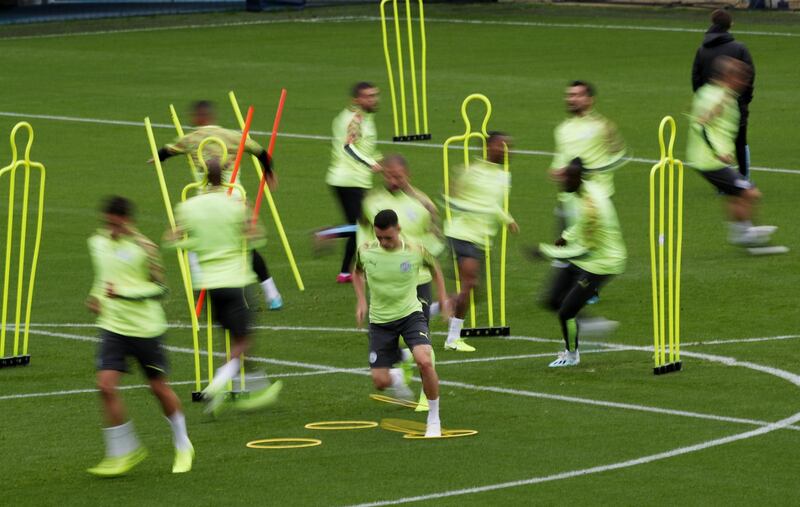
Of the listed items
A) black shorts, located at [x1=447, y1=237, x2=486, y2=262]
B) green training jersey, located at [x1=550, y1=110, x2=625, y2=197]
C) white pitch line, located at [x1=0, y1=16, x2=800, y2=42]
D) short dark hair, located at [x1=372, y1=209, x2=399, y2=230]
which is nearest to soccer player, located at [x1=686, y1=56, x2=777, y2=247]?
green training jersey, located at [x1=550, y1=110, x2=625, y2=197]

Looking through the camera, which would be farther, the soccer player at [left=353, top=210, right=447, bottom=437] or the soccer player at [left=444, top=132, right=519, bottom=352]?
the soccer player at [left=444, top=132, right=519, bottom=352]

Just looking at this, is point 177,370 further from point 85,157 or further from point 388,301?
point 85,157

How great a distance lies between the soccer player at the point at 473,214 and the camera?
55.7ft

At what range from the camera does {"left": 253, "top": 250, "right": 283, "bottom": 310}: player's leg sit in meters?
19.3

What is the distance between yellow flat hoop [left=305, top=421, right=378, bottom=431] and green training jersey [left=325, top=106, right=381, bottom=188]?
6.05m

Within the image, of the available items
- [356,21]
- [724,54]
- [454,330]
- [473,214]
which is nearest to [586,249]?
[473,214]

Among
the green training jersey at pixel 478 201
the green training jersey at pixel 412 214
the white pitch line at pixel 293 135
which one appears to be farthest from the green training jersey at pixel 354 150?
the white pitch line at pixel 293 135

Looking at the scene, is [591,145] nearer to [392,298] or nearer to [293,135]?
[392,298]

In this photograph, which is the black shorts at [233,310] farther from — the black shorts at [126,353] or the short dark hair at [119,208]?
the short dark hair at [119,208]

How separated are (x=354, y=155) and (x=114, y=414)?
25.4ft

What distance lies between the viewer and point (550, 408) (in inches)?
579

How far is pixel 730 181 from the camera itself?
20609mm

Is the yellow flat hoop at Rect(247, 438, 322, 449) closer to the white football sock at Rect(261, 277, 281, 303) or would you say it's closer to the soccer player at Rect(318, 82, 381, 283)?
the white football sock at Rect(261, 277, 281, 303)

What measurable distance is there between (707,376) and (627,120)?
16081mm
